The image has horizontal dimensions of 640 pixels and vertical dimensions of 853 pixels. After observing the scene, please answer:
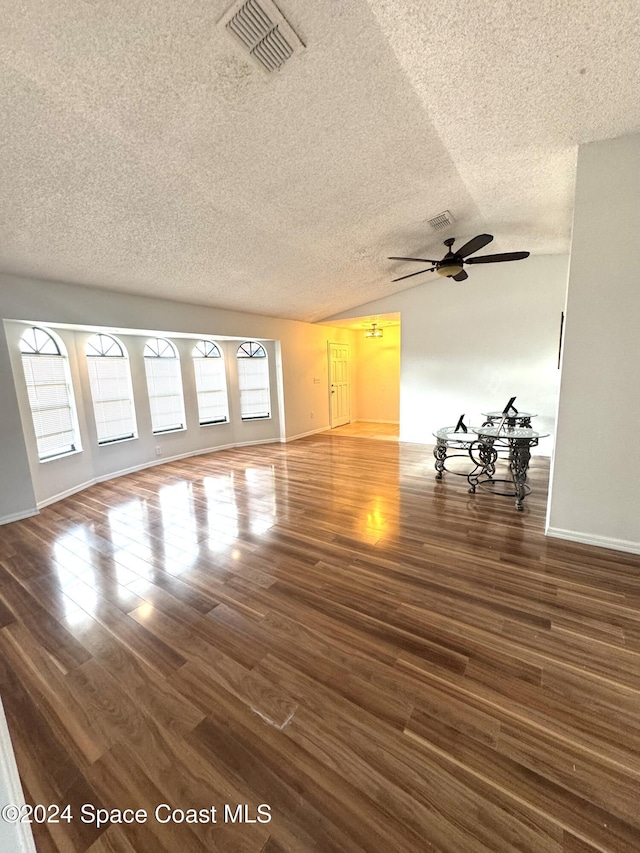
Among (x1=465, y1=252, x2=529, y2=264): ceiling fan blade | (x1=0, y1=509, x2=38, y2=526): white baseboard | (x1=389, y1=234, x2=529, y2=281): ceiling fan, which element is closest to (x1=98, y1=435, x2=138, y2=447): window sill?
(x1=0, y1=509, x2=38, y2=526): white baseboard

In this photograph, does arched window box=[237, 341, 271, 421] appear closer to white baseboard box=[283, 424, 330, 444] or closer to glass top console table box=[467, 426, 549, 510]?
white baseboard box=[283, 424, 330, 444]

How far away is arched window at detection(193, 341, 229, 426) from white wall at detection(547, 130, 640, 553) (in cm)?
539

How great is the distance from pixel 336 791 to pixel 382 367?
8387 millimetres

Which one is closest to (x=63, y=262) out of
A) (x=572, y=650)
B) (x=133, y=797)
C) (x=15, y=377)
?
(x=15, y=377)

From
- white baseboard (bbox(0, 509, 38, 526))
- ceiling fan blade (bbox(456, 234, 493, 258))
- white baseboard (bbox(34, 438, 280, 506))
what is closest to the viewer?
ceiling fan blade (bbox(456, 234, 493, 258))

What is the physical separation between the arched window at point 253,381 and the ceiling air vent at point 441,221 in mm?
3905

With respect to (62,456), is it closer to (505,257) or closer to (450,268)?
(450,268)

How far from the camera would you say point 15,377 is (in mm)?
3760

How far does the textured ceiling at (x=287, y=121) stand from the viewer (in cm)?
168

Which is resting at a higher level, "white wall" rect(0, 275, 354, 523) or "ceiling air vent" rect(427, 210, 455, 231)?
"ceiling air vent" rect(427, 210, 455, 231)

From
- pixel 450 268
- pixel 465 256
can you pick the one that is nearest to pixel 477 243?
pixel 465 256

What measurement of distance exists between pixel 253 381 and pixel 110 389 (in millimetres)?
2593

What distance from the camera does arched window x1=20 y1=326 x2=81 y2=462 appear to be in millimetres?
4043

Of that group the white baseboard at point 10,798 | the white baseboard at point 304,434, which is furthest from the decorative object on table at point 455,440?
the white baseboard at point 10,798
